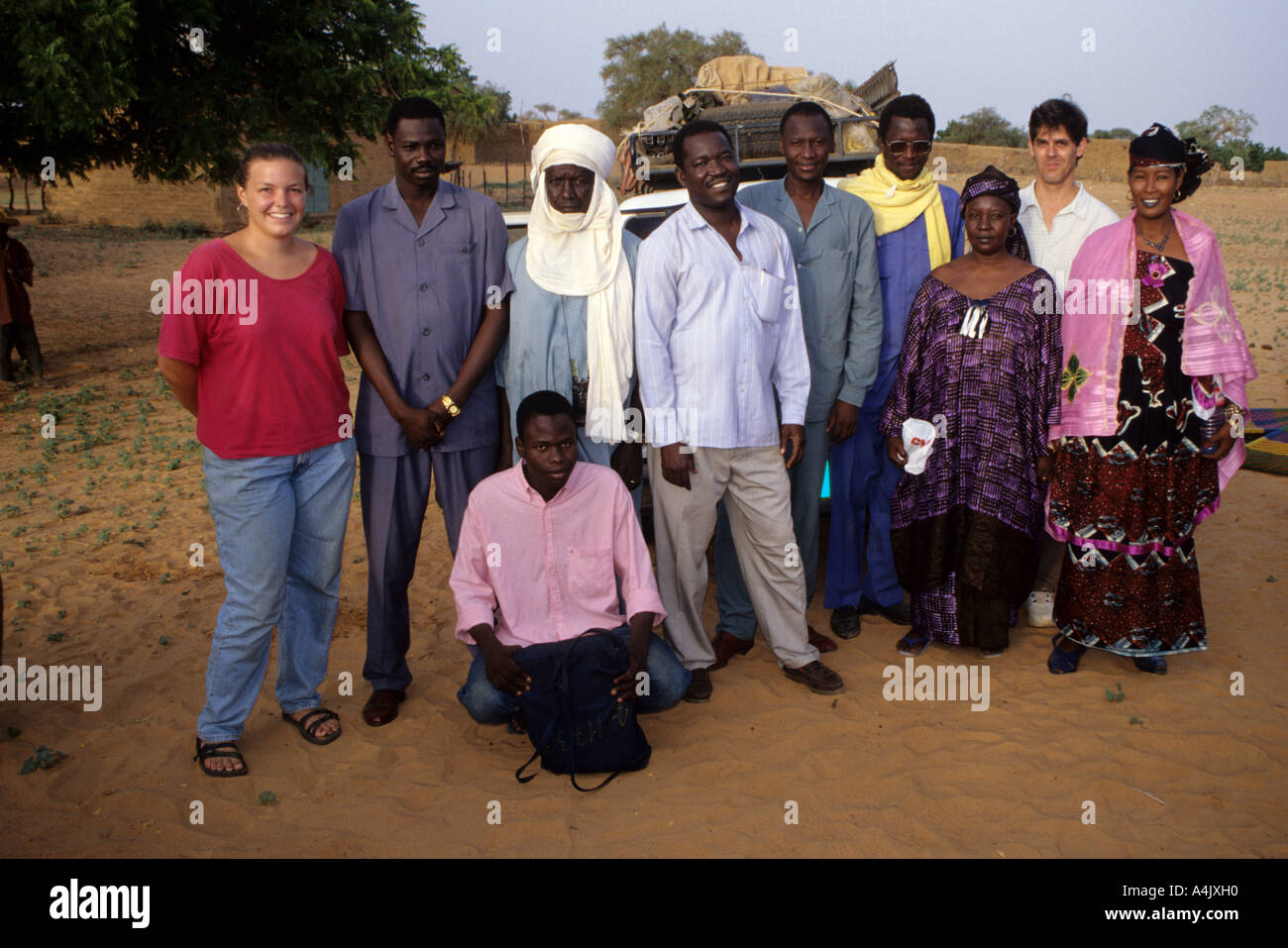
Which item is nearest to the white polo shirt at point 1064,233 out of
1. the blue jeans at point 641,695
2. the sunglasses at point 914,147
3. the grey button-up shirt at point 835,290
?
the sunglasses at point 914,147

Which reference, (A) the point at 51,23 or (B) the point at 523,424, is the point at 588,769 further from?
(A) the point at 51,23

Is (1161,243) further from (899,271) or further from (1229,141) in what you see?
(1229,141)

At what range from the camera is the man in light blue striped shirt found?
3750 mm

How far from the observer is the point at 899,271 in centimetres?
439

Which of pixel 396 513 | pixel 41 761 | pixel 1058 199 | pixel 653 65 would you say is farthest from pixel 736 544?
pixel 653 65

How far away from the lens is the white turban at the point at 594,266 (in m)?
3.64

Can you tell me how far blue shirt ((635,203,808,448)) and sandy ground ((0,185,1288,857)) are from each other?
1149mm

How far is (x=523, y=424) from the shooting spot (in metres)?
3.43

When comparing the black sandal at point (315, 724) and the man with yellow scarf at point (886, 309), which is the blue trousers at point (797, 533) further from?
the black sandal at point (315, 724)

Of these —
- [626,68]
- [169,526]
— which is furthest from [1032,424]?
[626,68]

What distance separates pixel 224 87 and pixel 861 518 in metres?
8.62

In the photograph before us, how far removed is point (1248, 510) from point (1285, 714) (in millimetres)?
2833

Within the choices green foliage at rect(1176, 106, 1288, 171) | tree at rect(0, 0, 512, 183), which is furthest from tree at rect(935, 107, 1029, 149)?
tree at rect(0, 0, 512, 183)

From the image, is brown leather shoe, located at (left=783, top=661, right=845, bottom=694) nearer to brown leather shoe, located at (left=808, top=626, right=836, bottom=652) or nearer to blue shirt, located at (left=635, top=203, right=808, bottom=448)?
brown leather shoe, located at (left=808, top=626, right=836, bottom=652)
